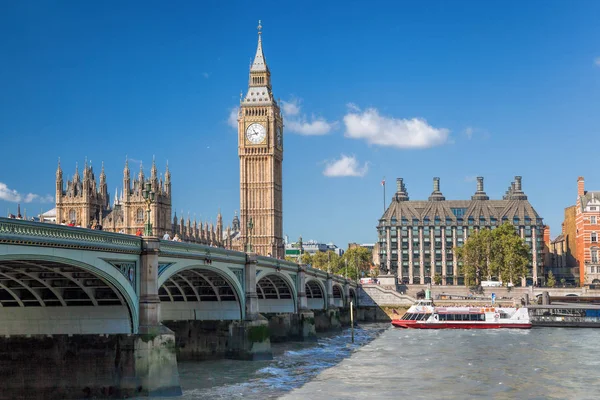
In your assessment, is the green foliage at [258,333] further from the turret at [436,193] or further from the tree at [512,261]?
the turret at [436,193]

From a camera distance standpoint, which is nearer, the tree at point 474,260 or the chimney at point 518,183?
the tree at point 474,260

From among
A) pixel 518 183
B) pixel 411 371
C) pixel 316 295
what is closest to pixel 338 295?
pixel 316 295

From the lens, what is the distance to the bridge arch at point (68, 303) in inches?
1469

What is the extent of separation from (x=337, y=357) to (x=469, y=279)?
8824 cm

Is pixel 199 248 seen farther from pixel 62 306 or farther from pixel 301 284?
pixel 301 284

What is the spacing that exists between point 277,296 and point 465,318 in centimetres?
3115

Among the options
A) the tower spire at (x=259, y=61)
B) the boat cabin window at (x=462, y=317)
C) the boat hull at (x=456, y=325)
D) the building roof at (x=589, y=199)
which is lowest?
the boat hull at (x=456, y=325)

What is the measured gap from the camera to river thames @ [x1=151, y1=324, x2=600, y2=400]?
43.7 meters

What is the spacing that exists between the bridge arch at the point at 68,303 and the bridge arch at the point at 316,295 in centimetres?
5436

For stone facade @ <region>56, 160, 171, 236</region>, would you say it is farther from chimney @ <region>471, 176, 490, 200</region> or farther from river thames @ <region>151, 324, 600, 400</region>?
chimney @ <region>471, 176, 490, 200</region>

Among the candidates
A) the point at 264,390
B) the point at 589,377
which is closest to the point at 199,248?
the point at 264,390

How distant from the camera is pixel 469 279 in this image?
148 m

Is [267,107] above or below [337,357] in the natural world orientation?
above

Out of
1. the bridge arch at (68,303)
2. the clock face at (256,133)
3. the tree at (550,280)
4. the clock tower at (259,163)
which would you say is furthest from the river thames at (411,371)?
the clock face at (256,133)
